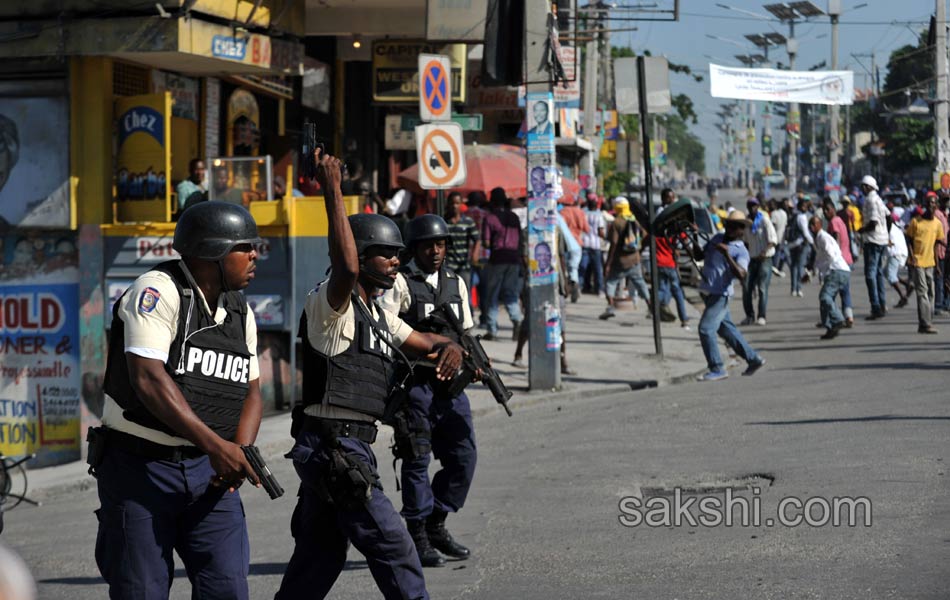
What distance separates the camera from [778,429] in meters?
10.7

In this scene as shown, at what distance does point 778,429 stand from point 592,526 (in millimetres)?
3304

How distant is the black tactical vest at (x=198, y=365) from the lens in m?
4.66

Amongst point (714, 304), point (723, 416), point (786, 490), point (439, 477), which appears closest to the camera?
point (439, 477)

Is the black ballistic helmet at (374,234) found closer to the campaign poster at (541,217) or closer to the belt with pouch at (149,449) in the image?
the belt with pouch at (149,449)

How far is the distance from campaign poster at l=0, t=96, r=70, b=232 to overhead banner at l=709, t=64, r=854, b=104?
27.8m

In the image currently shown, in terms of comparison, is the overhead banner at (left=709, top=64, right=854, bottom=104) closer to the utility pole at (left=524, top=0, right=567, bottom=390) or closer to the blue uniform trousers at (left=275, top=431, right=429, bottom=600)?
the utility pole at (left=524, top=0, right=567, bottom=390)

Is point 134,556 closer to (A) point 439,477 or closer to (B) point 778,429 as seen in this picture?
(A) point 439,477

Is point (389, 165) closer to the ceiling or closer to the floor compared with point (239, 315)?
closer to the ceiling

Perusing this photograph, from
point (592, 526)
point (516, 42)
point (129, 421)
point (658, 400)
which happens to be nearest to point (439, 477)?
point (592, 526)

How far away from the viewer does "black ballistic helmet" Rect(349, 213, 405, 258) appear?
5602 millimetres

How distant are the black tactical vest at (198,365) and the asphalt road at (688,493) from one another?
207cm

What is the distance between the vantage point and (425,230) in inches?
282

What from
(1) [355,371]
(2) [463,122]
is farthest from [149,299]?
(2) [463,122]

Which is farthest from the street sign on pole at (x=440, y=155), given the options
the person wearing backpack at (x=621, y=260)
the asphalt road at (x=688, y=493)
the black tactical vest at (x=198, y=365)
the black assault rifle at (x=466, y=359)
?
the person wearing backpack at (x=621, y=260)
